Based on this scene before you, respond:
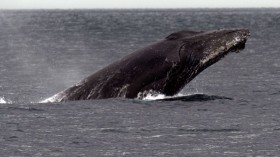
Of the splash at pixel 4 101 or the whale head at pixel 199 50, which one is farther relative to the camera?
the splash at pixel 4 101

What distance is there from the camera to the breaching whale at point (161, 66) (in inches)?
1065

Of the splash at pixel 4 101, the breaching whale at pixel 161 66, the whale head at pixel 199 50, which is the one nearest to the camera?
the breaching whale at pixel 161 66

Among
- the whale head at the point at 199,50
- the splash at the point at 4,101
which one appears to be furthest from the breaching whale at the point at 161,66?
the splash at the point at 4,101

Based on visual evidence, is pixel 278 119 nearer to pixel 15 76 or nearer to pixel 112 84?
pixel 112 84

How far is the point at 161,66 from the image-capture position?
2714 centimetres

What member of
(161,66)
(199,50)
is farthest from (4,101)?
(199,50)

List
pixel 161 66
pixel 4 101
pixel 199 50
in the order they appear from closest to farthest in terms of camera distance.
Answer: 1. pixel 161 66
2. pixel 199 50
3. pixel 4 101

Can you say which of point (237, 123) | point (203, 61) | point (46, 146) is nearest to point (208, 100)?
point (203, 61)

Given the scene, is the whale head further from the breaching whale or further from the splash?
the splash

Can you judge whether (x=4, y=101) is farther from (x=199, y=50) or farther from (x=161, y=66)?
(x=199, y=50)

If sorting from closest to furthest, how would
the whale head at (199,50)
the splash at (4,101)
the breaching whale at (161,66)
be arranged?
the breaching whale at (161,66) → the whale head at (199,50) → the splash at (4,101)

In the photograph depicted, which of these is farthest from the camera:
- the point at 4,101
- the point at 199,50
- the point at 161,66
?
the point at 4,101

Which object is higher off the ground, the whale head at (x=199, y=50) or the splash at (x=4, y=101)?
the whale head at (x=199, y=50)

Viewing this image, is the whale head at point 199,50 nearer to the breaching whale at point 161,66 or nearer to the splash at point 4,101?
the breaching whale at point 161,66
